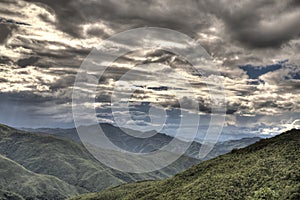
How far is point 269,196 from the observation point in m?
150

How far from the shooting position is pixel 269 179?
183250 mm

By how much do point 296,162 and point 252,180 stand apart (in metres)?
29.4

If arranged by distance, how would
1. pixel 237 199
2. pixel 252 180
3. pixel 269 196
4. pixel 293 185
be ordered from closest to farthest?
1. pixel 269 196
2. pixel 293 185
3. pixel 237 199
4. pixel 252 180

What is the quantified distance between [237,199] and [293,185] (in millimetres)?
33372

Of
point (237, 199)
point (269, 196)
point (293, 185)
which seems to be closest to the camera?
point (269, 196)

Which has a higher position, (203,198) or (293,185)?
(293,185)

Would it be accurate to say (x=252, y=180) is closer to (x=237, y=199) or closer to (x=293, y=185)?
(x=237, y=199)

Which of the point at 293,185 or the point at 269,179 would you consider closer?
the point at 293,185

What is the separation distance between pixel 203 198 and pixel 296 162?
61237 millimetres

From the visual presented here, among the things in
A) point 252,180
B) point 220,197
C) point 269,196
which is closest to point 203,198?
point 220,197

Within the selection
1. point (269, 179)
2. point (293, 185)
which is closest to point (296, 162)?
point (269, 179)

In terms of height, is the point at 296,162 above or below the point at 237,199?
above

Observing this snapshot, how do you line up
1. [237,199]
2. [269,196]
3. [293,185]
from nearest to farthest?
[269,196] < [293,185] < [237,199]

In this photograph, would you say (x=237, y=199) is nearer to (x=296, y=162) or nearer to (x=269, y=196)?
(x=269, y=196)
